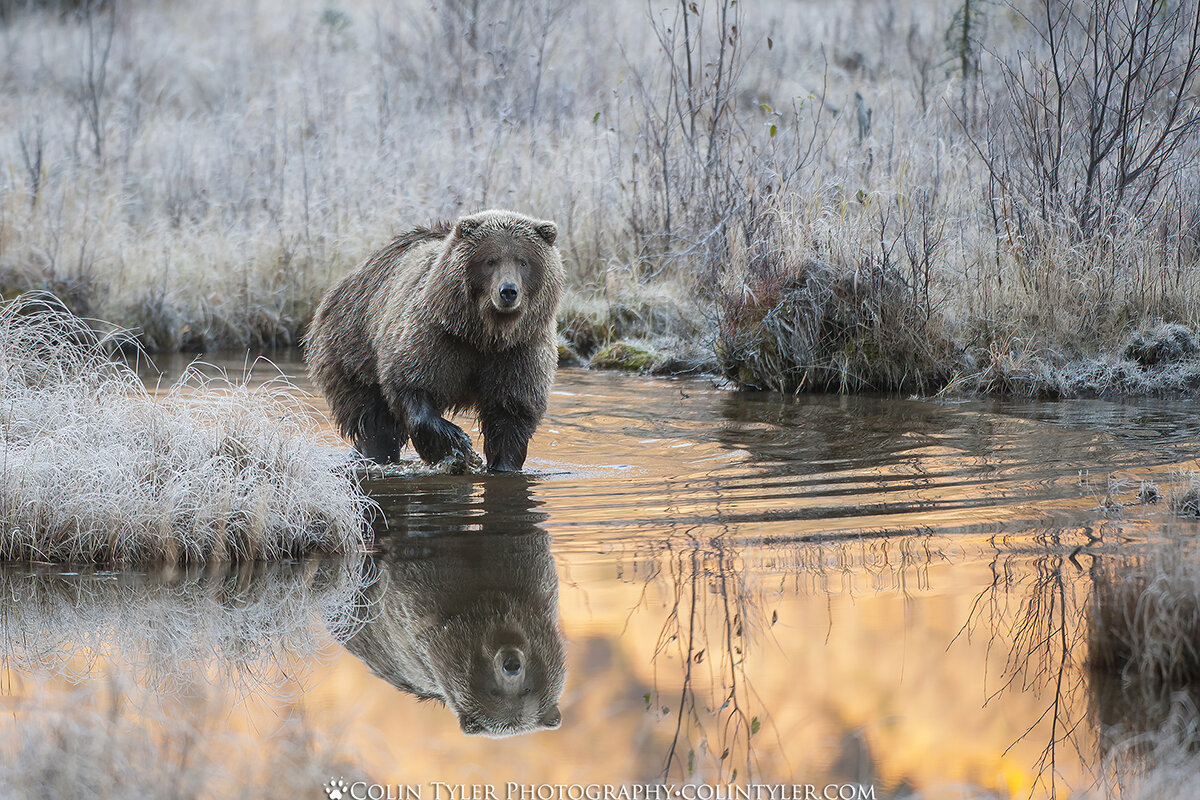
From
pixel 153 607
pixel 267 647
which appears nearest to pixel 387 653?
pixel 267 647

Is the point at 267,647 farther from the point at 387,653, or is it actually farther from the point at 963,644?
the point at 963,644

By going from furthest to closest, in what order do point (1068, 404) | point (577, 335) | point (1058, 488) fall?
point (577, 335), point (1068, 404), point (1058, 488)

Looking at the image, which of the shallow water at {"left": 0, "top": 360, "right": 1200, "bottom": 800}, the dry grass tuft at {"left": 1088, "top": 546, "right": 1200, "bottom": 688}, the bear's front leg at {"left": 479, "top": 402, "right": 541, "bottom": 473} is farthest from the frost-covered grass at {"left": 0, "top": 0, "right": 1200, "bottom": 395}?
the dry grass tuft at {"left": 1088, "top": 546, "right": 1200, "bottom": 688}

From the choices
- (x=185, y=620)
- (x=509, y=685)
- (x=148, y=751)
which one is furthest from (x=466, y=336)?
(x=148, y=751)

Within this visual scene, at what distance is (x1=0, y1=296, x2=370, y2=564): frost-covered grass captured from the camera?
5582 millimetres

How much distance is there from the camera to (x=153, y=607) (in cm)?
491

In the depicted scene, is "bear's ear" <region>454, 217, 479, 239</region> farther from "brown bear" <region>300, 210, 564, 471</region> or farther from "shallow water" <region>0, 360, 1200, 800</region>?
"shallow water" <region>0, 360, 1200, 800</region>

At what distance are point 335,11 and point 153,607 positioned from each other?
33.9 meters

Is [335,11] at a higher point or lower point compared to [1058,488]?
higher

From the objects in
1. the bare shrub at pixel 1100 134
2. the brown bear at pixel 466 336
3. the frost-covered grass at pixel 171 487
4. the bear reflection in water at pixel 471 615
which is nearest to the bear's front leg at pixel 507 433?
the brown bear at pixel 466 336

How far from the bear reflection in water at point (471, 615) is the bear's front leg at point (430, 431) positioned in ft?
2.82

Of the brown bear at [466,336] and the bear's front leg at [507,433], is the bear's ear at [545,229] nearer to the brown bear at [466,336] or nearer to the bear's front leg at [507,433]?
the brown bear at [466,336]

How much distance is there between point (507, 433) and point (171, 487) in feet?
8.53

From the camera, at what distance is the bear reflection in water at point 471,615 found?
4082mm
